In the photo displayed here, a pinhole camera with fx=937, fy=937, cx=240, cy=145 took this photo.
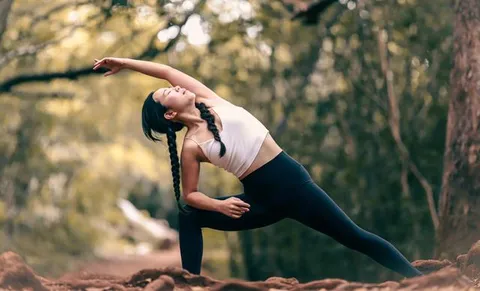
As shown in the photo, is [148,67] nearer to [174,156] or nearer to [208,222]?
[174,156]

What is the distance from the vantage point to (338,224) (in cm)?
500

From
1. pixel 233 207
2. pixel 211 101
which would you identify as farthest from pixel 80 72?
pixel 233 207

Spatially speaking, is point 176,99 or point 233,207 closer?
point 233,207

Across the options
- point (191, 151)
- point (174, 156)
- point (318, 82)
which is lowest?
point (318, 82)

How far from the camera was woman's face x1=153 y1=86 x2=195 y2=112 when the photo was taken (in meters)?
4.99

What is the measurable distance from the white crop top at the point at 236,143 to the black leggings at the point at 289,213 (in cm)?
10

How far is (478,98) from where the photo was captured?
6891mm

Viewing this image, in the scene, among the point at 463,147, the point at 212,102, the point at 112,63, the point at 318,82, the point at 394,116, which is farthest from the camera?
the point at 318,82

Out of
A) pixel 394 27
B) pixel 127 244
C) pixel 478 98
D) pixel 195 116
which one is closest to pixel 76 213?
pixel 127 244

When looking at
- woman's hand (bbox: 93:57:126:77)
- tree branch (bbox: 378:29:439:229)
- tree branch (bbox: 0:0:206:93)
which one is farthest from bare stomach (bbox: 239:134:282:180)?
tree branch (bbox: 378:29:439:229)

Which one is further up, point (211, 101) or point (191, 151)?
point (211, 101)

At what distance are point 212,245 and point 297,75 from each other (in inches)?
274

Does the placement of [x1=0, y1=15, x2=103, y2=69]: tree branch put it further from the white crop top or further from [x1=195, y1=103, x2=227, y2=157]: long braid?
the white crop top

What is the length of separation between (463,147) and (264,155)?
95.7 inches
